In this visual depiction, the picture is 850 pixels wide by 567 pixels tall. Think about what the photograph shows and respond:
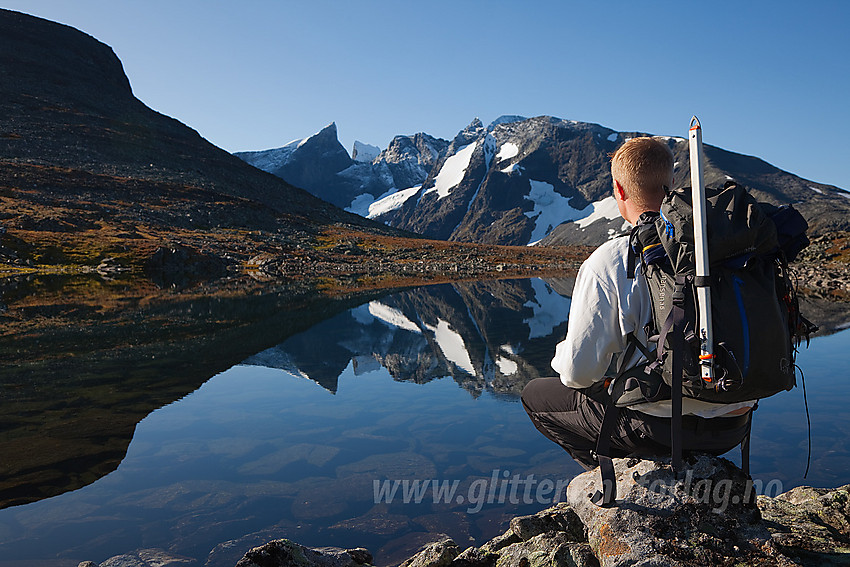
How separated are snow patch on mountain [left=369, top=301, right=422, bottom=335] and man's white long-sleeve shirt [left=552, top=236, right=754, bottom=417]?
65.9 feet

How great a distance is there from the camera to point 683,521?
4055mm

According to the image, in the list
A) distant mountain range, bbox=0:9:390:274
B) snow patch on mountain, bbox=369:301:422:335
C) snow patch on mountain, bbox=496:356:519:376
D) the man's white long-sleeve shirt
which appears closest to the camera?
the man's white long-sleeve shirt

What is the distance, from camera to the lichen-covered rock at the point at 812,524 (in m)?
4.05

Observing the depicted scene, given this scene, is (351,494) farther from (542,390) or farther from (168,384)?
(168,384)

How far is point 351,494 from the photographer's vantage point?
8016mm

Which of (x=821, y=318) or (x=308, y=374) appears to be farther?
(x=821, y=318)

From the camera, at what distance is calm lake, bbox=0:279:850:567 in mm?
7117

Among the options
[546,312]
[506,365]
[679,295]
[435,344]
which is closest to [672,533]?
[679,295]

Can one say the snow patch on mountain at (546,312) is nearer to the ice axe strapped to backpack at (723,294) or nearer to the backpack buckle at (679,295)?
the ice axe strapped to backpack at (723,294)

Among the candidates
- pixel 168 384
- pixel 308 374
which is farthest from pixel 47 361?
pixel 308 374

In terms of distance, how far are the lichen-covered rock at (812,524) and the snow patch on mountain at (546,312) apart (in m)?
16.7

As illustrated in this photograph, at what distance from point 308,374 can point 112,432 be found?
609cm

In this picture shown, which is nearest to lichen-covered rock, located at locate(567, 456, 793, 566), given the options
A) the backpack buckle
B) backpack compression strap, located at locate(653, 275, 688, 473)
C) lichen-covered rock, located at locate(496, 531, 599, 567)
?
lichen-covered rock, located at locate(496, 531, 599, 567)

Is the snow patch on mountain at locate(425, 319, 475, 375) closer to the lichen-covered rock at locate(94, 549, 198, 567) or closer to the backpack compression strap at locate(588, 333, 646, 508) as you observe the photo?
the lichen-covered rock at locate(94, 549, 198, 567)
